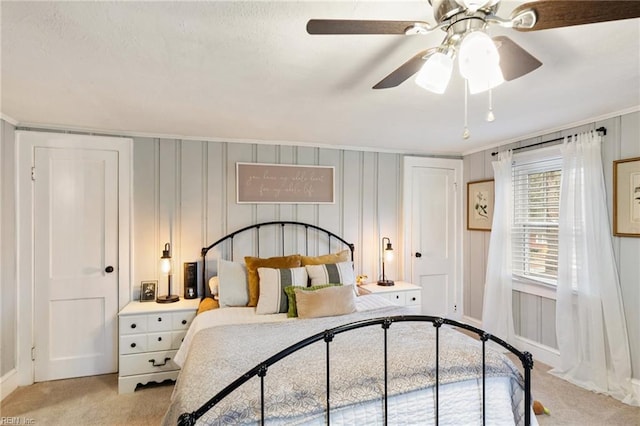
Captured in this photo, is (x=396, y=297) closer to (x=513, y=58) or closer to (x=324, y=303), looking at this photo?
(x=324, y=303)

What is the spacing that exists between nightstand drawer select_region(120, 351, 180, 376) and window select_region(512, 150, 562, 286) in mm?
3578

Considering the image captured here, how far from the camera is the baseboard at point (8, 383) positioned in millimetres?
2630

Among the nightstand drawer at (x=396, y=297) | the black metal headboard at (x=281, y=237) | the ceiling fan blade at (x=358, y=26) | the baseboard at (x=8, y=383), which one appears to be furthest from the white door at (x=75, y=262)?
the ceiling fan blade at (x=358, y=26)

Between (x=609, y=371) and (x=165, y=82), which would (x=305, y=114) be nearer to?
(x=165, y=82)

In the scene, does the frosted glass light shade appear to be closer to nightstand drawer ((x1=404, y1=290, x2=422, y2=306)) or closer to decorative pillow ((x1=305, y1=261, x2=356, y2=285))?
decorative pillow ((x1=305, y1=261, x2=356, y2=285))

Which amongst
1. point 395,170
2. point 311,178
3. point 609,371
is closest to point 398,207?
point 395,170

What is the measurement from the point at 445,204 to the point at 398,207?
27.0 inches

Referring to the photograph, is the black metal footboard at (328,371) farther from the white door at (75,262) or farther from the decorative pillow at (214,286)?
the white door at (75,262)

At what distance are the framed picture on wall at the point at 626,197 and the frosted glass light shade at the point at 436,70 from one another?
2298mm

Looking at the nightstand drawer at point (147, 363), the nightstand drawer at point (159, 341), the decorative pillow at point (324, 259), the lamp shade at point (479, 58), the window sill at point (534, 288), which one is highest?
the lamp shade at point (479, 58)

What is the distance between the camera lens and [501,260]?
355cm

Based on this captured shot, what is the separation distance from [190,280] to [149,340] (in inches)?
24.1

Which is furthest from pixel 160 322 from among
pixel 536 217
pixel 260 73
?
pixel 536 217

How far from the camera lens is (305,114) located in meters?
2.64
